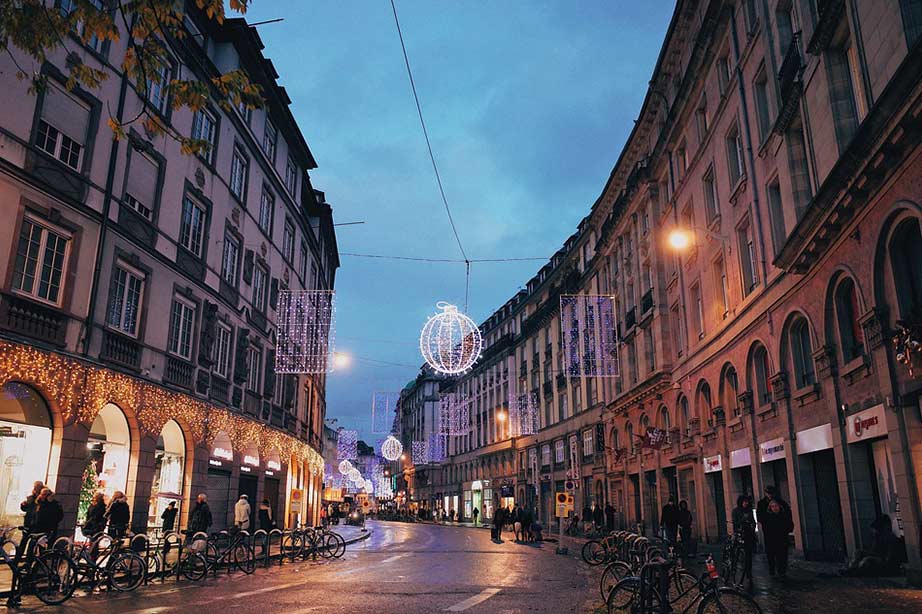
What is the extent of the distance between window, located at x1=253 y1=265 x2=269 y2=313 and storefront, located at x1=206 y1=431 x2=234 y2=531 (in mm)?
6502

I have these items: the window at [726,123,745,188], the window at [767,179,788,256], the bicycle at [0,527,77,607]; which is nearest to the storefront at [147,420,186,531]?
the bicycle at [0,527,77,607]

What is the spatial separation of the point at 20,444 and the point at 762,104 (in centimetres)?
2178

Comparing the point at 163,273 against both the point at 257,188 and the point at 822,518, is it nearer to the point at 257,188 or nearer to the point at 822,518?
the point at 257,188

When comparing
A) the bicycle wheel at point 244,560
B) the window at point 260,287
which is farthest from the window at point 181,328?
the window at point 260,287

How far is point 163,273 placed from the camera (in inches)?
863

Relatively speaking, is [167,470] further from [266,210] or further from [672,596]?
[672,596]

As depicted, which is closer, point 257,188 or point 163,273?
point 163,273

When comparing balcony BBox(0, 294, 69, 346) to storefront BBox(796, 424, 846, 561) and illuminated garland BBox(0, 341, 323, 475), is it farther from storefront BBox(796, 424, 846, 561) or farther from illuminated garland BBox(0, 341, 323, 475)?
storefront BBox(796, 424, 846, 561)

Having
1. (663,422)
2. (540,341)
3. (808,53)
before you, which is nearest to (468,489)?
(540,341)

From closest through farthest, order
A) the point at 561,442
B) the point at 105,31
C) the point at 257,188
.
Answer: the point at 105,31 → the point at 257,188 → the point at 561,442

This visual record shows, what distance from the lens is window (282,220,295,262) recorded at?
1428 inches

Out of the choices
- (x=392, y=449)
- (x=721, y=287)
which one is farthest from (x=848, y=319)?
(x=392, y=449)

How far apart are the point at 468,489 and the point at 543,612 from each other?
7587 centimetres

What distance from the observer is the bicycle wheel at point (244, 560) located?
1769 centimetres
